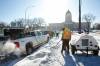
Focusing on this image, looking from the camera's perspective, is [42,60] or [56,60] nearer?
[42,60]

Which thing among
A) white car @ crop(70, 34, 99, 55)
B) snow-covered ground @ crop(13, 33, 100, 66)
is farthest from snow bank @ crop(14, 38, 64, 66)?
white car @ crop(70, 34, 99, 55)

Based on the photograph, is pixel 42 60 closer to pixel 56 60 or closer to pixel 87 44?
pixel 56 60

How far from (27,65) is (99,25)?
141500 millimetres

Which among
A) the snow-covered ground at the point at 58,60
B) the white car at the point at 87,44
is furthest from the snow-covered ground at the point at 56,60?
the white car at the point at 87,44

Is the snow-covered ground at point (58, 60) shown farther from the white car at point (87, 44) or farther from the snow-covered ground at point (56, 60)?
the white car at point (87, 44)

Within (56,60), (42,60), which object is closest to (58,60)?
(56,60)

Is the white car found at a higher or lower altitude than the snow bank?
higher

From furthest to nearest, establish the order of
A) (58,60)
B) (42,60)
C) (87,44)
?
(87,44) < (58,60) < (42,60)

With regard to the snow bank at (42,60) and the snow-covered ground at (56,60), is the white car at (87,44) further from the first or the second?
the snow bank at (42,60)

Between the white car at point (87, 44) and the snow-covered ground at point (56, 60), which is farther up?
the white car at point (87, 44)

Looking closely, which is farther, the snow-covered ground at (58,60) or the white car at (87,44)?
the white car at (87,44)

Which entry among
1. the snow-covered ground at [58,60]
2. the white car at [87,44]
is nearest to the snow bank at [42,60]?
the snow-covered ground at [58,60]

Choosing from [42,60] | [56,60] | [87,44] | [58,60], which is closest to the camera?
[42,60]

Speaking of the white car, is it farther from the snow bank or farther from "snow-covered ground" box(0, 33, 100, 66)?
the snow bank
